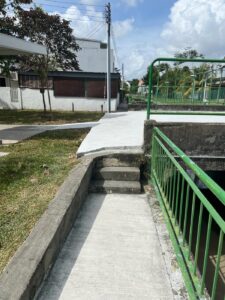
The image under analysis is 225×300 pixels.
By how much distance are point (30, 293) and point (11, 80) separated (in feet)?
62.6

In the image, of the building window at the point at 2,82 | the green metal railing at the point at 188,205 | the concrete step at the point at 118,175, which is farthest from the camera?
the building window at the point at 2,82

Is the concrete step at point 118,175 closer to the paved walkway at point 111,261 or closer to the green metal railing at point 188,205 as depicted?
the green metal railing at point 188,205

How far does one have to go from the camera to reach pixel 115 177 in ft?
14.6

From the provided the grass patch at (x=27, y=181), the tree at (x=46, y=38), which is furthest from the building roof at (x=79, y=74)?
the grass patch at (x=27, y=181)

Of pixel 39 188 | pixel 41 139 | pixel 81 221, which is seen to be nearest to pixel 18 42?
pixel 41 139

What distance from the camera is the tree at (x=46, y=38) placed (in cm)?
1262

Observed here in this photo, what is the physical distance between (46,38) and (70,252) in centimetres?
1420

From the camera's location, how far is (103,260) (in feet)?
8.64

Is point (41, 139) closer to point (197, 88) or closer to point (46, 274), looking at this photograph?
point (46, 274)

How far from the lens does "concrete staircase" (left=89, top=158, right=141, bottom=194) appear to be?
167 inches

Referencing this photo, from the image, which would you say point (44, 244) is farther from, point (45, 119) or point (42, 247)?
point (45, 119)

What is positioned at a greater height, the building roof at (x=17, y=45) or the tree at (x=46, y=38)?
the tree at (x=46, y=38)

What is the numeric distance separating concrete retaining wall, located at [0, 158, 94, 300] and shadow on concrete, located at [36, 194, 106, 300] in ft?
0.21

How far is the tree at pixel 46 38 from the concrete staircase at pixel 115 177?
9418mm
